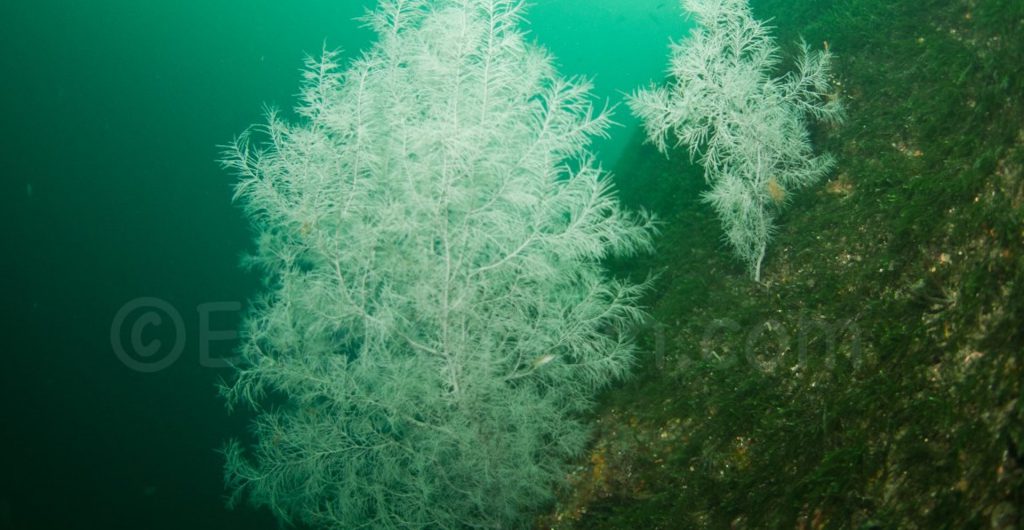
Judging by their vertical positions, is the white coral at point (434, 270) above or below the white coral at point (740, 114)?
below

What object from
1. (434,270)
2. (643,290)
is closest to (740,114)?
(643,290)

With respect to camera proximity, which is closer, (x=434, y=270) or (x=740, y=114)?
(x=434, y=270)

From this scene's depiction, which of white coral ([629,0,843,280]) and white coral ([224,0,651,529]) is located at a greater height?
white coral ([629,0,843,280])

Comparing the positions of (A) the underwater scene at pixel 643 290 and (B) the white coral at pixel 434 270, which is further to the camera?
(B) the white coral at pixel 434 270

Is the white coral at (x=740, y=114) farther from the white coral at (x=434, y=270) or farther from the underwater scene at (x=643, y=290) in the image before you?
the white coral at (x=434, y=270)

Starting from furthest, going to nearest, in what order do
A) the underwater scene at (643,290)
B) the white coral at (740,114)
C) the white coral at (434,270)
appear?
the white coral at (740,114) < the white coral at (434,270) < the underwater scene at (643,290)

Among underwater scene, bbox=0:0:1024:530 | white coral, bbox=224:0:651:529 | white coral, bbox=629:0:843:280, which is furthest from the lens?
white coral, bbox=629:0:843:280

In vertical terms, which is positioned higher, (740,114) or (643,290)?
(740,114)

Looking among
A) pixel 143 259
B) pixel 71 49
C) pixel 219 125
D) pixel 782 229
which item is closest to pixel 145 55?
pixel 71 49

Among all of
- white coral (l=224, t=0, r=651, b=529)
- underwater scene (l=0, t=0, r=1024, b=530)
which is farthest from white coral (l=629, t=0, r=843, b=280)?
white coral (l=224, t=0, r=651, b=529)

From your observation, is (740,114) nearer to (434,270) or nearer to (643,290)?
(643,290)

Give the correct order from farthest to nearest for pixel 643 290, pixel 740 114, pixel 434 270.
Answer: pixel 643 290 < pixel 740 114 < pixel 434 270

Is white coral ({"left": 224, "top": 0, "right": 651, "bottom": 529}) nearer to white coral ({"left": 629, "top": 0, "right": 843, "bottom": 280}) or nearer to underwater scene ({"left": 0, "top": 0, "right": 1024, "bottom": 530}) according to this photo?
underwater scene ({"left": 0, "top": 0, "right": 1024, "bottom": 530})

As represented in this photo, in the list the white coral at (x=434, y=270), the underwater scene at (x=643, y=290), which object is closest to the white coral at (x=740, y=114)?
the underwater scene at (x=643, y=290)
